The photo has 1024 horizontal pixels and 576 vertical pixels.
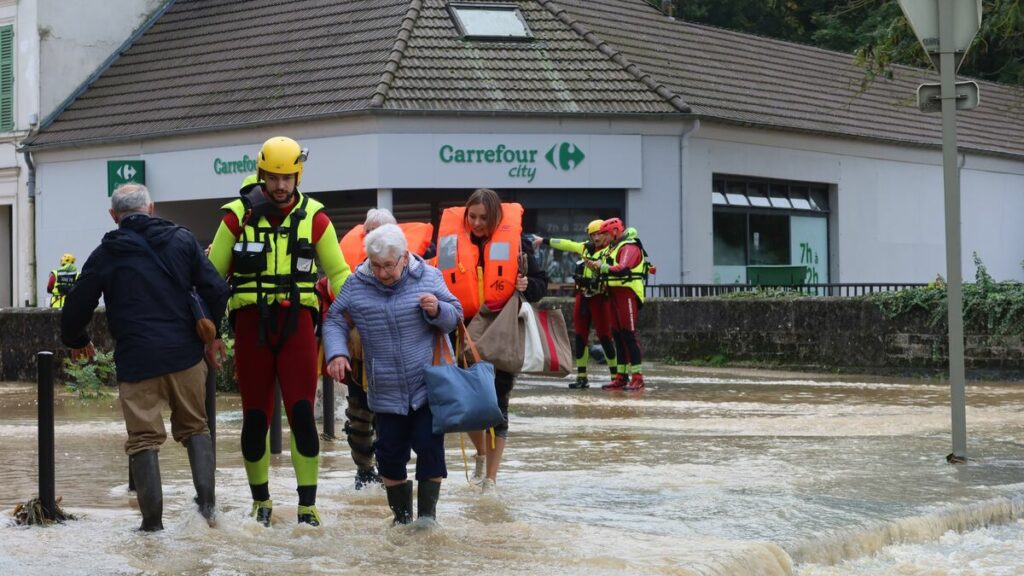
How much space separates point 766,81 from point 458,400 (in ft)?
102

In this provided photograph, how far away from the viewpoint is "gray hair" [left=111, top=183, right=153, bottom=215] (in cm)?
823

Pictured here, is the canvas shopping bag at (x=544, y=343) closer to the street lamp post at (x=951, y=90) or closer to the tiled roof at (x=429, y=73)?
the street lamp post at (x=951, y=90)

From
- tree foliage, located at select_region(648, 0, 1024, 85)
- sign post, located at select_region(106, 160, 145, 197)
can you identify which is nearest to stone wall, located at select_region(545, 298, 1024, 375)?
sign post, located at select_region(106, 160, 145, 197)

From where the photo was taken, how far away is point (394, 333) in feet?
26.8

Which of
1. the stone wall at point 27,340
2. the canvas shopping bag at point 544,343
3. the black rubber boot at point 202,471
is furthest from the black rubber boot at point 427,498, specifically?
the stone wall at point 27,340

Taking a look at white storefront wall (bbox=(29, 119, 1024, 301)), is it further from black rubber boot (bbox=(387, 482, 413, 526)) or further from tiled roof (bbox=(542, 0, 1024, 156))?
black rubber boot (bbox=(387, 482, 413, 526))

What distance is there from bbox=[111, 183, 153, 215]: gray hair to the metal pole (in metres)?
5.56

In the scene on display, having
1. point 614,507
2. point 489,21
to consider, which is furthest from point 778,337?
point 614,507

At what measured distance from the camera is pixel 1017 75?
46406mm

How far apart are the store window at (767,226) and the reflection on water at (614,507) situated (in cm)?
1985

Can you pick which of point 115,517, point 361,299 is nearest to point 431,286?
point 361,299

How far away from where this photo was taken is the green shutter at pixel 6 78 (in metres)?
36.6

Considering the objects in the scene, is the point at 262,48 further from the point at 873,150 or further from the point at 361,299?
the point at 361,299

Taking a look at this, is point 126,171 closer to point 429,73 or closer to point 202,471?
point 429,73
